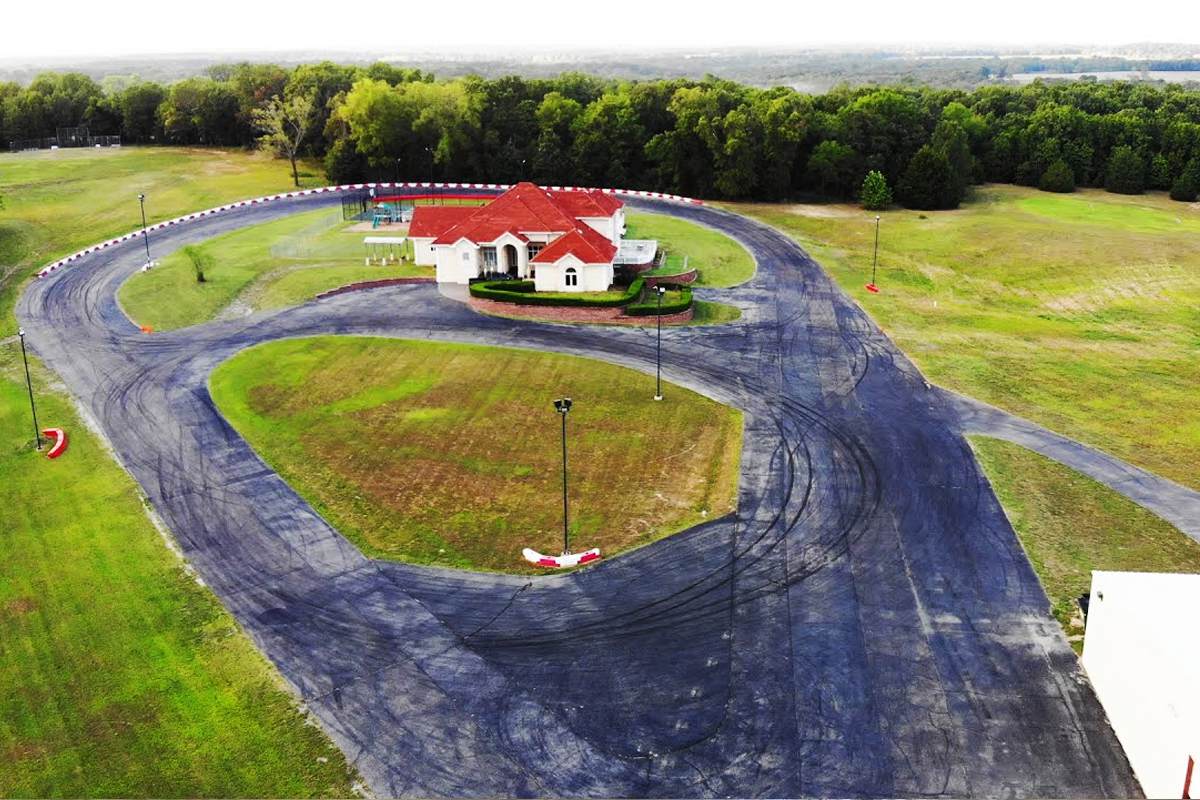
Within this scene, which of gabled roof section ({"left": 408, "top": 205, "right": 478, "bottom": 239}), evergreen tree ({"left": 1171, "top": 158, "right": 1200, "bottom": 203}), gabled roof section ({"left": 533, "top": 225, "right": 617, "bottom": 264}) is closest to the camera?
gabled roof section ({"left": 533, "top": 225, "right": 617, "bottom": 264})

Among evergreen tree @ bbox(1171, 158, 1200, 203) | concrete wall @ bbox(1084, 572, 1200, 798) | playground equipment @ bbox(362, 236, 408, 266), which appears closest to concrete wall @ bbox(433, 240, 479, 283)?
playground equipment @ bbox(362, 236, 408, 266)

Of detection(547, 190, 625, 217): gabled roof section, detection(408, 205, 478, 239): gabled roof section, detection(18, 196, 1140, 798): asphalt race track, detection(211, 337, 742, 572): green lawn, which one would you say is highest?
detection(547, 190, 625, 217): gabled roof section

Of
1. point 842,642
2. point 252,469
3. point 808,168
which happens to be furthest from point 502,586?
point 808,168

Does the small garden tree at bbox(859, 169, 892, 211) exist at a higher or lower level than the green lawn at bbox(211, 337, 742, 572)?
higher

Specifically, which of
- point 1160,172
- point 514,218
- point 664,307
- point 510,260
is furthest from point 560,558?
point 1160,172

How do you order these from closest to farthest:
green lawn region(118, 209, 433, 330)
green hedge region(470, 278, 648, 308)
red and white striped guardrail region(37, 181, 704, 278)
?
green hedge region(470, 278, 648, 308) → green lawn region(118, 209, 433, 330) → red and white striped guardrail region(37, 181, 704, 278)

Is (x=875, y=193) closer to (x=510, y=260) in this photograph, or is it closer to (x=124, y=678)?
(x=510, y=260)

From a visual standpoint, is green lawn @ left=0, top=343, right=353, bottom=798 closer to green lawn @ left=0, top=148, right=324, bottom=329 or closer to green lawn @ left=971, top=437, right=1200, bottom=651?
green lawn @ left=971, top=437, right=1200, bottom=651
